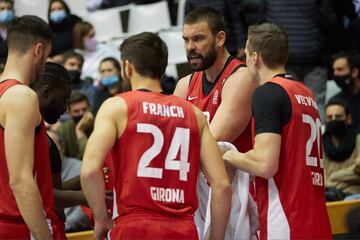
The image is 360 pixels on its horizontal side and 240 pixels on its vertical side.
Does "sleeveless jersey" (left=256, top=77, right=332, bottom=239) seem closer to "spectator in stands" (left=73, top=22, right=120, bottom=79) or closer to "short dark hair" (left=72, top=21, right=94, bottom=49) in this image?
"spectator in stands" (left=73, top=22, right=120, bottom=79)

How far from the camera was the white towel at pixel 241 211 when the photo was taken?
6.57 m

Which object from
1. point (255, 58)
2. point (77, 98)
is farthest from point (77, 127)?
point (255, 58)

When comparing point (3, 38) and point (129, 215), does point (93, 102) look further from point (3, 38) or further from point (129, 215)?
point (129, 215)

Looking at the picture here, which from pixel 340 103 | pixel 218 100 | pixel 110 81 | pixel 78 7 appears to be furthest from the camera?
pixel 78 7

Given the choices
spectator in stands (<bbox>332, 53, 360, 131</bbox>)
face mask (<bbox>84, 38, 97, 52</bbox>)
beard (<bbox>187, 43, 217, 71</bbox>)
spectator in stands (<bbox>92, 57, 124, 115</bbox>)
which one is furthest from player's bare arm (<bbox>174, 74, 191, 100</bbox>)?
face mask (<bbox>84, 38, 97, 52</bbox>)

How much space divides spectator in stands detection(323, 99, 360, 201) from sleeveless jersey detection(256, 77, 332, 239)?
2719 millimetres

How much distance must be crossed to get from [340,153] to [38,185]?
187 inches

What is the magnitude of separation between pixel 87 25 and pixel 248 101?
6948 mm

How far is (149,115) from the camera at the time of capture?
5719mm

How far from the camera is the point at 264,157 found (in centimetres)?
620

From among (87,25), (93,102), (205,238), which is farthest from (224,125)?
(87,25)

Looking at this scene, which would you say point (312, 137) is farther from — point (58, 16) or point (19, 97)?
point (58, 16)

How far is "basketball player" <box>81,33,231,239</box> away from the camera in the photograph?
5.67m

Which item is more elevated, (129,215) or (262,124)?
(262,124)
